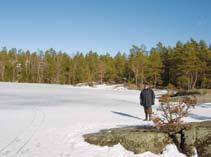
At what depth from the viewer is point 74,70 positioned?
10994 cm

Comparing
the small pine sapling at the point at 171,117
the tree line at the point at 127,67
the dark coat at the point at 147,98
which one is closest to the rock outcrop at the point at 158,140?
the small pine sapling at the point at 171,117

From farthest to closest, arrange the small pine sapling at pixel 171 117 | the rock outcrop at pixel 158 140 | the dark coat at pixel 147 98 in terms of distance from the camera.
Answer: the dark coat at pixel 147 98 < the small pine sapling at pixel 171 117 < the rock outcrop at pixel 158 140

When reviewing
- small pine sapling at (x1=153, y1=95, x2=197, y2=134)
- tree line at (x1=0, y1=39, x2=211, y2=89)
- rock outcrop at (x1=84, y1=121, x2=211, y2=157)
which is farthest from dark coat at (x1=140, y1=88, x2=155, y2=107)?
tree line at (x1=0, y1=39, x2=211, y2=89)

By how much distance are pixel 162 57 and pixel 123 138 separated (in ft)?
252

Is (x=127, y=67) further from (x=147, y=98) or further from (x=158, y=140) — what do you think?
(x=158, y=140)

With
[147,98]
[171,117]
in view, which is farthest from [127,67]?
[171,117]

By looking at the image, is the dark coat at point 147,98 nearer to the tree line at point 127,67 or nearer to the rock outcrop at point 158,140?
the rock outcrop at point 158,140

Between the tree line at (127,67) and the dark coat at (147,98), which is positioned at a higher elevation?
the tree line at (127,67)

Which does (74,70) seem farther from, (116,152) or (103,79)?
(116,152)

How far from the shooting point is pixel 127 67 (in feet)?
323

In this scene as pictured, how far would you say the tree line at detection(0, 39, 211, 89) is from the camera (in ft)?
234

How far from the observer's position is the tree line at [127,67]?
71.4 metres

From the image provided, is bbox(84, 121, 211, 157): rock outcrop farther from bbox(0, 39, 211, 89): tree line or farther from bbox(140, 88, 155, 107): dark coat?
bbox(0, 39, 211, 89): tree line

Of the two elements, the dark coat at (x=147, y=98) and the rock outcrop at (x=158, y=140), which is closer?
the rock outcrop at (x=158, y=140)
